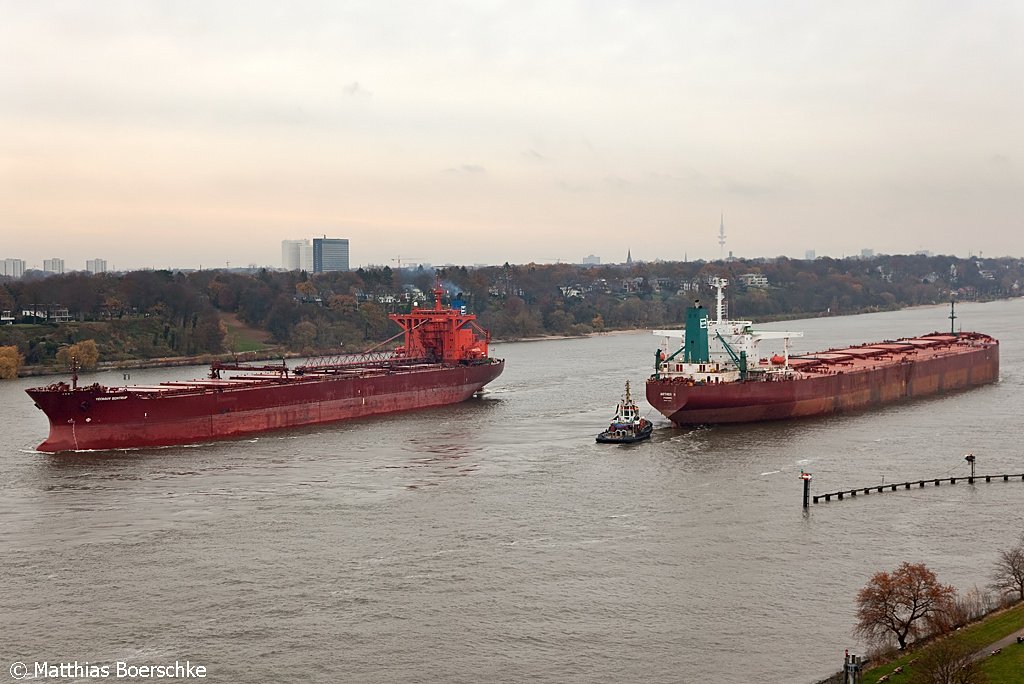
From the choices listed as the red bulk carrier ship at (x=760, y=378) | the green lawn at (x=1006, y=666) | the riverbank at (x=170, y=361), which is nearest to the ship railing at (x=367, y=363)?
the red bulk carrier ship at (x=760, y=378)

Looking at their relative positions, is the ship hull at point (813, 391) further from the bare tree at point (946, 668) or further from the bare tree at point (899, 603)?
the bare tree at point (946, 668)

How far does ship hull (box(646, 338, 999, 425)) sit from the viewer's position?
3706 cm

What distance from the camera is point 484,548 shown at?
21.7 metres

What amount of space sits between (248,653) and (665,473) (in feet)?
48.6

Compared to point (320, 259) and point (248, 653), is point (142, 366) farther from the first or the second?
point (320, 259)

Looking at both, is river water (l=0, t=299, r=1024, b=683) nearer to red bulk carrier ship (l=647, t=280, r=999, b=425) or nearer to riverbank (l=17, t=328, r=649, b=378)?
red bulk carrier ship (l=647, t=280, r=999, b=425)

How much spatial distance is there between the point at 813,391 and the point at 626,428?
972cm

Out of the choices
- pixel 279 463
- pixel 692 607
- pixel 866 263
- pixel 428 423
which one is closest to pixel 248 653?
pixel 692 607

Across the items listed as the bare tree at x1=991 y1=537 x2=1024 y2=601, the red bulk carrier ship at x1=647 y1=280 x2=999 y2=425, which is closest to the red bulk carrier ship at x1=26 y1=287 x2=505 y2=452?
the red bulk carrier ship at x1=647 y1=280 x2=999 y2=425

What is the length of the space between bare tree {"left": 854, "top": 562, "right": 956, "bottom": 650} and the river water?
83cm

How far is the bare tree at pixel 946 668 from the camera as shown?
44.1 feet

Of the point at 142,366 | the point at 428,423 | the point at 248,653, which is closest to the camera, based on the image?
the point at 248,653

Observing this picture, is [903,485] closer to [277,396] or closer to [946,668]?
[946,668]

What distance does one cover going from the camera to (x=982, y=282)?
192 m
